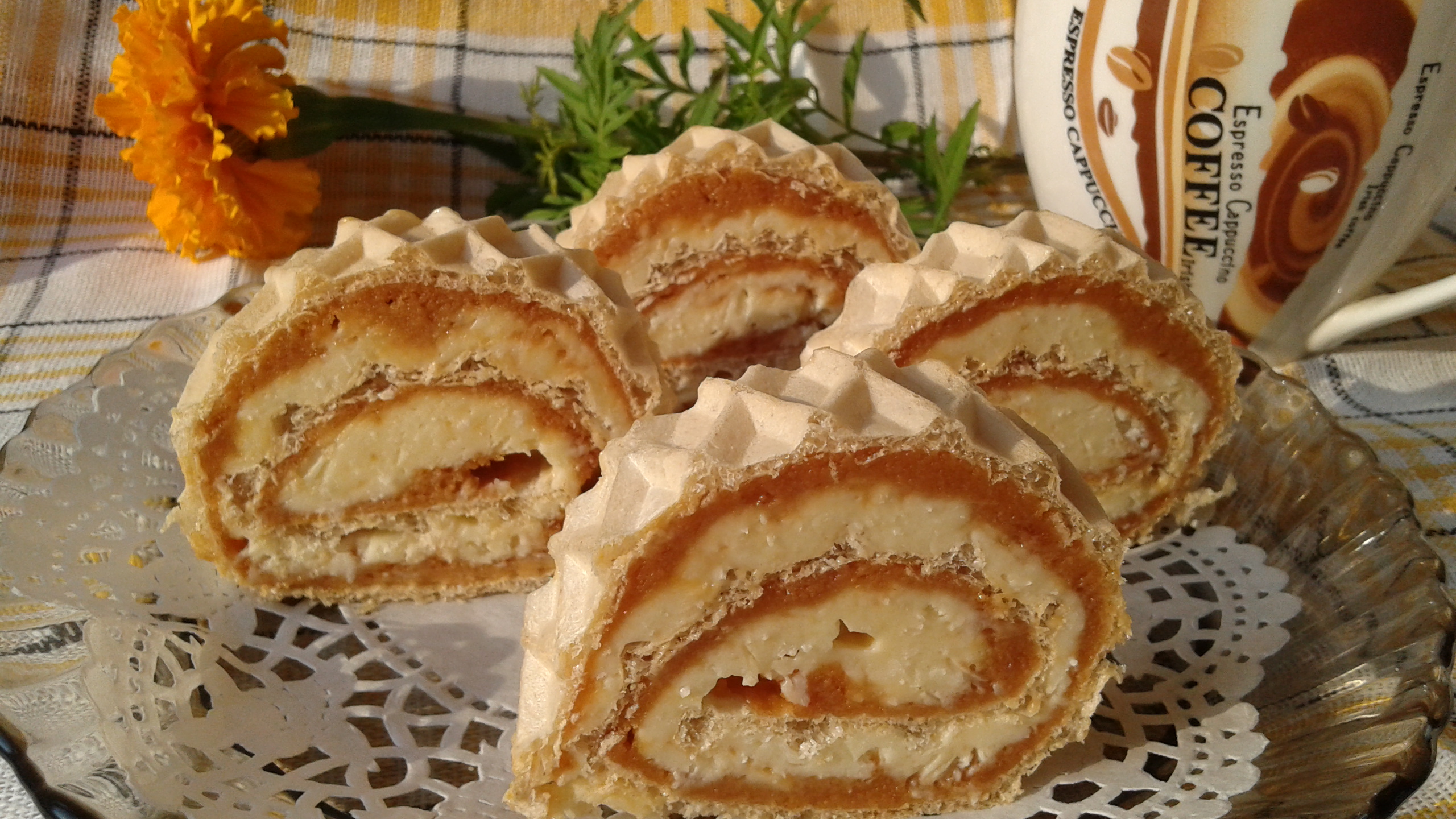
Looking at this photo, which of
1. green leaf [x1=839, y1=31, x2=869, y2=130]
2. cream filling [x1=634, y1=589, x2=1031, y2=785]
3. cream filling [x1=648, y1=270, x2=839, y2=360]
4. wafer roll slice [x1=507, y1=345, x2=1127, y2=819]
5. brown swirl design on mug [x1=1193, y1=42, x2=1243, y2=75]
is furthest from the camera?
green leaf [x1=839, y1=31, x2=869, y2=130]

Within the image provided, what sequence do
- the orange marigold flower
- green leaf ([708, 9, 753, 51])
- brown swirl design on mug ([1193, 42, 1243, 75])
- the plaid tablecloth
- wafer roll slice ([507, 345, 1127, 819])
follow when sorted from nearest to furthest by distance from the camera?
wafer roll slice ([507, 345, 1127, 819]) < brown swirl design on mug ([1193, 42, 1243, 75]) < the orange marigold flower < the plaid tablecloth < green leaf ([708, 9, 753, 51])

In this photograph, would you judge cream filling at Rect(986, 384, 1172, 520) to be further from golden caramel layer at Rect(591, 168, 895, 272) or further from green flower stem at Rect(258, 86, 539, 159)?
green flower stem at Rect(258, 86, 539, 159)

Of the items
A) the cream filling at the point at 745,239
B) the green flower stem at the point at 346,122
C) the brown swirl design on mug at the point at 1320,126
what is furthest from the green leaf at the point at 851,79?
the brown swirl design on mug at the point at 1320,126

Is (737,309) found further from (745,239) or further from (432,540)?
(432,540)

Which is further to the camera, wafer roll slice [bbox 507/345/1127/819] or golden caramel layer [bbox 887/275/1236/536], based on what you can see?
golden caramel layer [bbox 887/275/1236/536]

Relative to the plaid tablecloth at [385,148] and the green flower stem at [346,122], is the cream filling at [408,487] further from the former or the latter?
the green flower stem at [346,122]

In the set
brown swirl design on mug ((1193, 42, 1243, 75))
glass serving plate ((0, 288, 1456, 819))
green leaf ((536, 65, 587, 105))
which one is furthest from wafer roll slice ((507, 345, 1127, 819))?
green leaf ((536, 65, 587, 105))

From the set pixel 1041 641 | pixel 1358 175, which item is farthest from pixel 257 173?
pixel 1358 175

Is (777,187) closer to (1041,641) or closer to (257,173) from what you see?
(1041,641)
